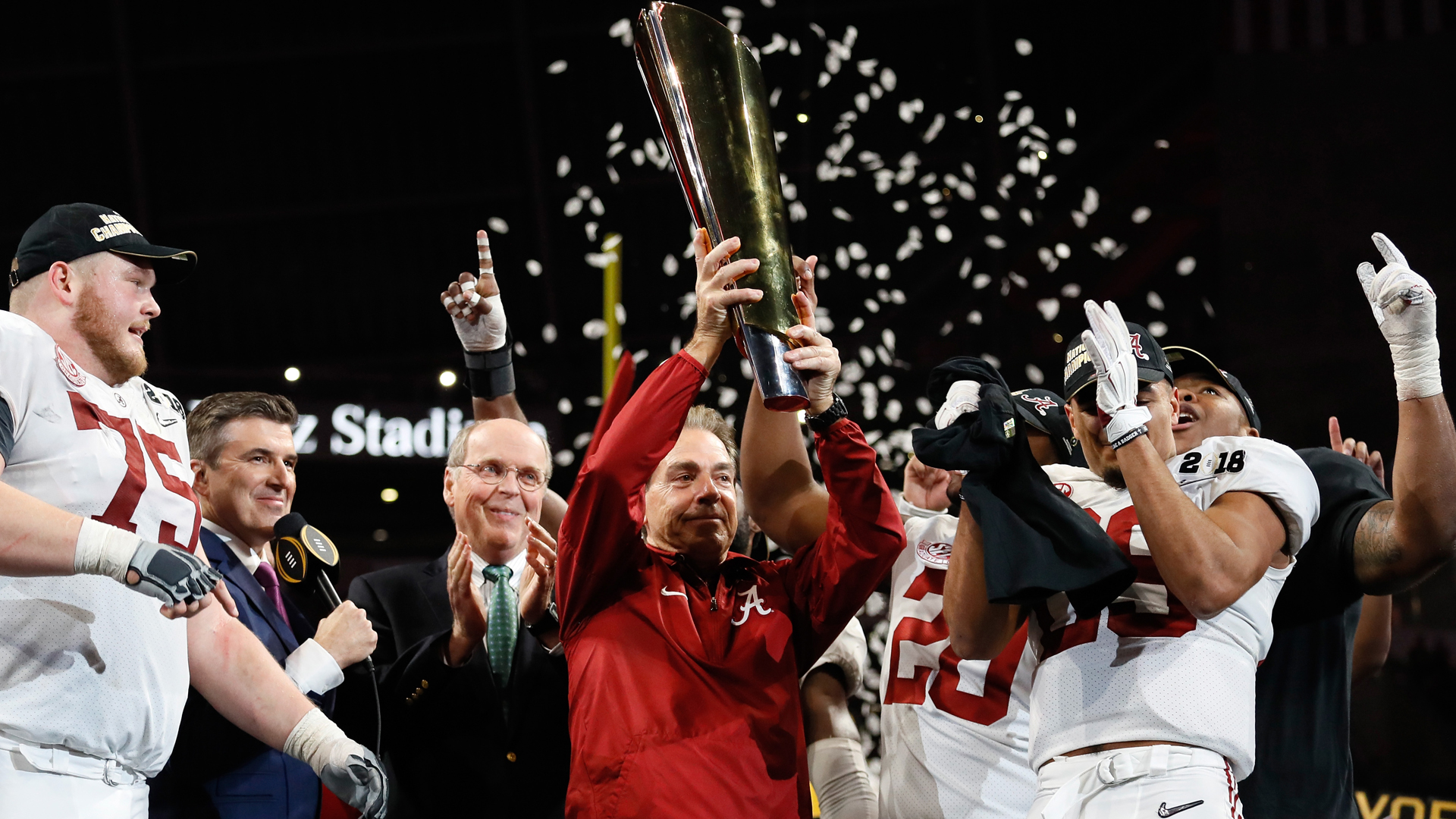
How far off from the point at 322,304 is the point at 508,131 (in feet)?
6.76

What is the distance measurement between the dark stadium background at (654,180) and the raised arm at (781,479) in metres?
4.22

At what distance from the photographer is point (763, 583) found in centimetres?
235

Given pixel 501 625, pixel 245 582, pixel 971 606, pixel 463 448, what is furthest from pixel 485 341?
pixel 971 606

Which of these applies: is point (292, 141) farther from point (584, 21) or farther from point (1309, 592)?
point (1309, 592)

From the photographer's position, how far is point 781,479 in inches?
98.9

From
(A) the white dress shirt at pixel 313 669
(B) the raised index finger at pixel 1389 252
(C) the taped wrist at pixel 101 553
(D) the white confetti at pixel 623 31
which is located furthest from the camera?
(D) the white confetti at pixel 623 31

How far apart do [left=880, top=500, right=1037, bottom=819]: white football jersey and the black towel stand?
54cm

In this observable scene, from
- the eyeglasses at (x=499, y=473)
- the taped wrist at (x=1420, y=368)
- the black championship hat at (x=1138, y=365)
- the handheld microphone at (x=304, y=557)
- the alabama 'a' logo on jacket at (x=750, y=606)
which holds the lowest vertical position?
the alabama 'a' logo on jacket at (x=750, y=606)

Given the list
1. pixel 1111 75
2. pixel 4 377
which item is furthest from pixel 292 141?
pixel 4 377

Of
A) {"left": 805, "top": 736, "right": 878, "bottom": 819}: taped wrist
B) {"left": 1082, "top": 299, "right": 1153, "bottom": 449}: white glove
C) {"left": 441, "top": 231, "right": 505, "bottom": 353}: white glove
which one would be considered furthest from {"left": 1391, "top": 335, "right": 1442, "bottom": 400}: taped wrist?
{"left": 441, "top": 231, "right": 505, "bottom": 353}: white glove

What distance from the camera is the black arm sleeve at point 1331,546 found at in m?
2.29

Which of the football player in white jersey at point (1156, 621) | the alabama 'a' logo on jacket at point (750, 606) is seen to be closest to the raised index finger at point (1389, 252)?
the football player in white jersey at point (1156, 621)

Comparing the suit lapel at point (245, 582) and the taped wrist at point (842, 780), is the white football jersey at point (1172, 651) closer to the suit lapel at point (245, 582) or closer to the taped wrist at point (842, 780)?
the taped wrist at point (842, 780)

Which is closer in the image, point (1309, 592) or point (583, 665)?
point (583, 665)
